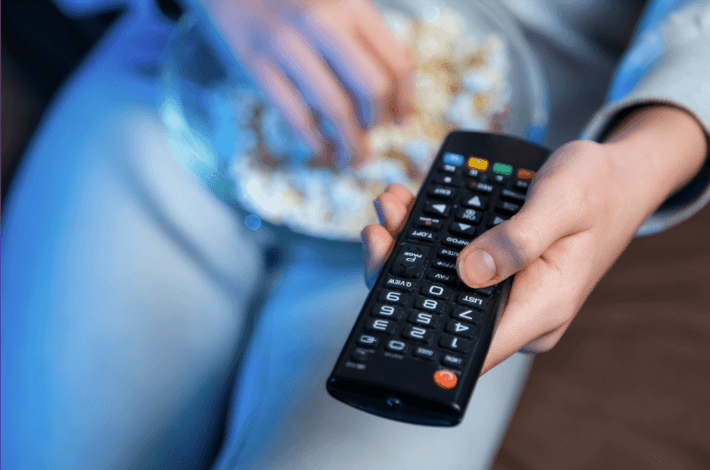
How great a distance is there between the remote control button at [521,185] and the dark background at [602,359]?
29 cm

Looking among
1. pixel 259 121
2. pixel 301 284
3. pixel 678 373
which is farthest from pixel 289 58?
pixel 678 373

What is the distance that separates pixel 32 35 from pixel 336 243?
400 millimetres

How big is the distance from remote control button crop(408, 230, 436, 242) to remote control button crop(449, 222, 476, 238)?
13mm

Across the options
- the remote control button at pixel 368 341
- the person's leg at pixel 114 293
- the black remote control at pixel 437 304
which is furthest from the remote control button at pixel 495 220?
the person's leg at pixel 114 293

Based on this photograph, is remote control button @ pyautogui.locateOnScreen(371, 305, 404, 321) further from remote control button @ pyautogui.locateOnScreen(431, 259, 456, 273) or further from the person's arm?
the person's arm

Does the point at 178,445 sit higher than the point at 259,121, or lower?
lower

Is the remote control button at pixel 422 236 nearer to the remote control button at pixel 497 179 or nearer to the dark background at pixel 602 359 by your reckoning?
the remote control button at pixel 497 179

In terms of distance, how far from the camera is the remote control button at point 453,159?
0.37 meters

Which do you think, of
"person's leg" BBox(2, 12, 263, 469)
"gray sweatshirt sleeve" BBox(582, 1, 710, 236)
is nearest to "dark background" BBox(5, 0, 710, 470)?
"person's leg" BBox(2, 12, 263, 469)

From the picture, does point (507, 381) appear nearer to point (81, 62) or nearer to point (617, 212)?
point (617, 212)

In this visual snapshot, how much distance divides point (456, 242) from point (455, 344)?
0.07m

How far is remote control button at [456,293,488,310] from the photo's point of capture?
29 centimetres

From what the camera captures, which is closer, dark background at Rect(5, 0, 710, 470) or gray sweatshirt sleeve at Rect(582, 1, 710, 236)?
gray sweatshirt sleeve at Rect(582, 1, 710, 236)

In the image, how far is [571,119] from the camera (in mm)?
540
